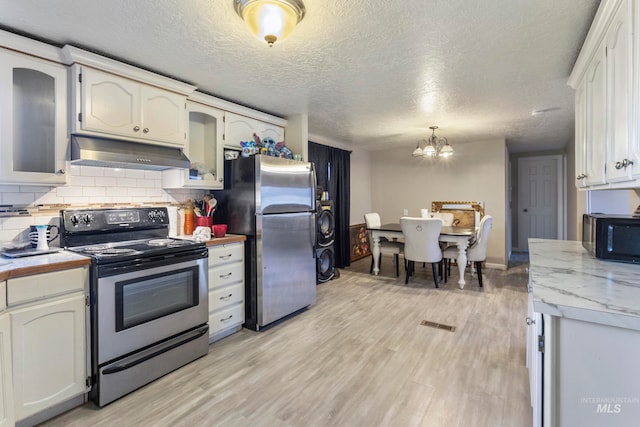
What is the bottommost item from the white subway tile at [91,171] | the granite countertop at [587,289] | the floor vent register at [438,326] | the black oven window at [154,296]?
the floor vent register at [438,326]

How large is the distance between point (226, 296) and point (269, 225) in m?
0.74

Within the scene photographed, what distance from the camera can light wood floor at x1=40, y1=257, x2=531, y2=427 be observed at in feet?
5.88

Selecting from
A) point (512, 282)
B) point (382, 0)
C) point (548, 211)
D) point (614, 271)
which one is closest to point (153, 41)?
point (382, 0)

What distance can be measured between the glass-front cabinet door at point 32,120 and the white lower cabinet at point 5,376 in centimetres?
88

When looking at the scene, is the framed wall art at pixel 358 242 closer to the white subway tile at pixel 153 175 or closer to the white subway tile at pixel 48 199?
the white subway tile at pixel 153 175

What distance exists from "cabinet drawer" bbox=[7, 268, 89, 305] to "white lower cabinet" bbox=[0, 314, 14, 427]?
112mm

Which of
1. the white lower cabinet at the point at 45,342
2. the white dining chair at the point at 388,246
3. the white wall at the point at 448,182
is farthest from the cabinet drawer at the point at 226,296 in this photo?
the white wall at the point at 448,182

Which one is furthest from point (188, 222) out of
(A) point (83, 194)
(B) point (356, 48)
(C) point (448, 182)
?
(C) point (448, 182)

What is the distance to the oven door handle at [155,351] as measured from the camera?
1.94 m

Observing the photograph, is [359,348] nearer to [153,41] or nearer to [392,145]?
[153,41]

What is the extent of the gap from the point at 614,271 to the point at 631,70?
916mm

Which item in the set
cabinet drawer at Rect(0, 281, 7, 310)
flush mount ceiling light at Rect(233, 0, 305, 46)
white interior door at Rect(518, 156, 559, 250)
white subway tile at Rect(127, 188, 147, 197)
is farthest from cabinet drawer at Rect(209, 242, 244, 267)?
white interior door at Rect(518, 156, 559, 250)

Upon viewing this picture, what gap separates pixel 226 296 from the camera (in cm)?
280

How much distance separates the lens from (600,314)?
1002mm
